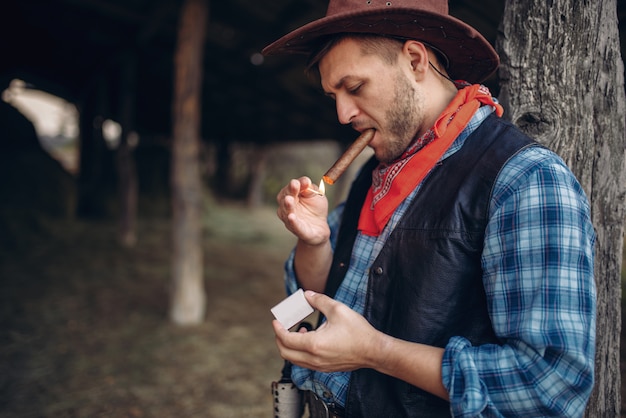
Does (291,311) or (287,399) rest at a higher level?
(291,311)

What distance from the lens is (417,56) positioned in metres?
1.25

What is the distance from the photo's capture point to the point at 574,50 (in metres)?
1.30

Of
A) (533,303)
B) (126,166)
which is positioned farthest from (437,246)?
(126,166)

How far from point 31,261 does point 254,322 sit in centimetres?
384

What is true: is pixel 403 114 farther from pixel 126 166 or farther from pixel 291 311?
pixel 126 166

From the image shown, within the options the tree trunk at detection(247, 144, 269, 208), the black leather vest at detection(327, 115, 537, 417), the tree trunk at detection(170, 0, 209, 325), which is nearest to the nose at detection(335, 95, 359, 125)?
the black leather vest at detection(327, 115, 537, 417)

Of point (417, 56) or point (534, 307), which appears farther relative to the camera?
point (417, 56)

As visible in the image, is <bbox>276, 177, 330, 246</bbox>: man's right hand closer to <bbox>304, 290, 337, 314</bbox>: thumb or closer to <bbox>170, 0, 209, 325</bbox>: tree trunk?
<bbox>304, 290, 337, 314</bbox>: thumb

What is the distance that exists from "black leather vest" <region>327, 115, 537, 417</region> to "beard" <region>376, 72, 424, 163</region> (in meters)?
0.17

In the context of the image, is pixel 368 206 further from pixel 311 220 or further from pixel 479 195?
pixel 479 195

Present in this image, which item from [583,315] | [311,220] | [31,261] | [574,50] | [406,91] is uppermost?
[574,50]

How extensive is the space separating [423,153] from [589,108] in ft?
1.96

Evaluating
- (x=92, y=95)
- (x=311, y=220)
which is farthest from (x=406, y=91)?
(x=92, y=95)

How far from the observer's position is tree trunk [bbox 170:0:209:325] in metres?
4.56
